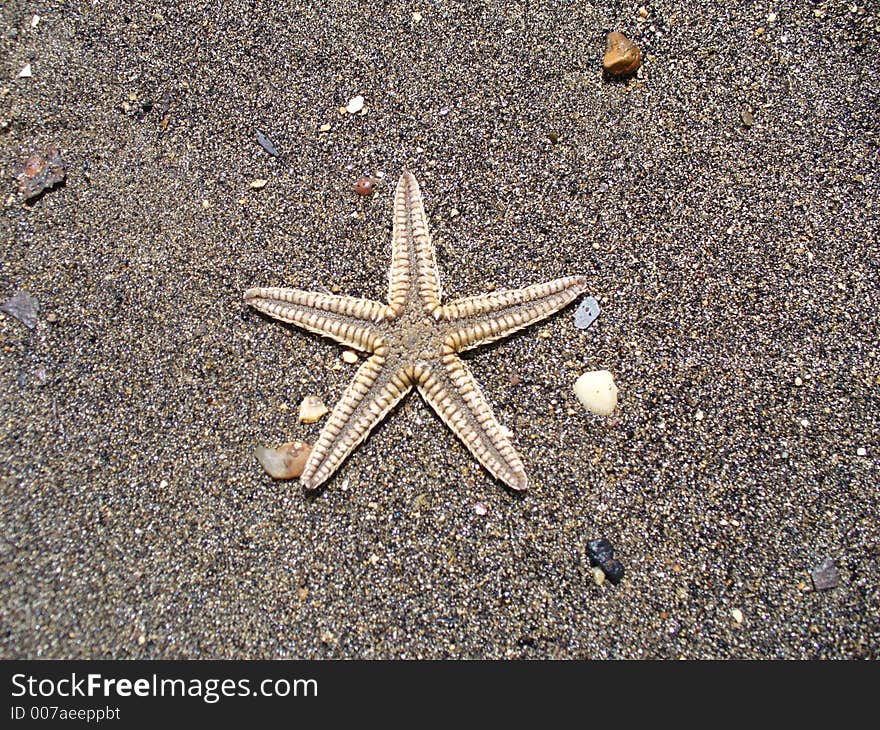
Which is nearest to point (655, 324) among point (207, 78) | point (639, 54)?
point (639, 54)

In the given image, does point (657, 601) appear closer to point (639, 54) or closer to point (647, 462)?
point (647, 462)

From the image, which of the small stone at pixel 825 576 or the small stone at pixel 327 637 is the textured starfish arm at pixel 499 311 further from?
the small stone at pixel 825 576

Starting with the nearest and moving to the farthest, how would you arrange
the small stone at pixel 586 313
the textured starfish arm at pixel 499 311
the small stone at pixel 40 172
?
the textured starfish arm at pixel 499 311 → the small stone at pixel 586 313 → the small stone at pixel 40 172

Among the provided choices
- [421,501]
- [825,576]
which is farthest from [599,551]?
[825,576]

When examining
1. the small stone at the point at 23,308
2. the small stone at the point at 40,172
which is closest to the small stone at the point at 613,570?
the small stone at the point at 23,308

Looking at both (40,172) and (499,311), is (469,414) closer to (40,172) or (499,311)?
(499,311)
